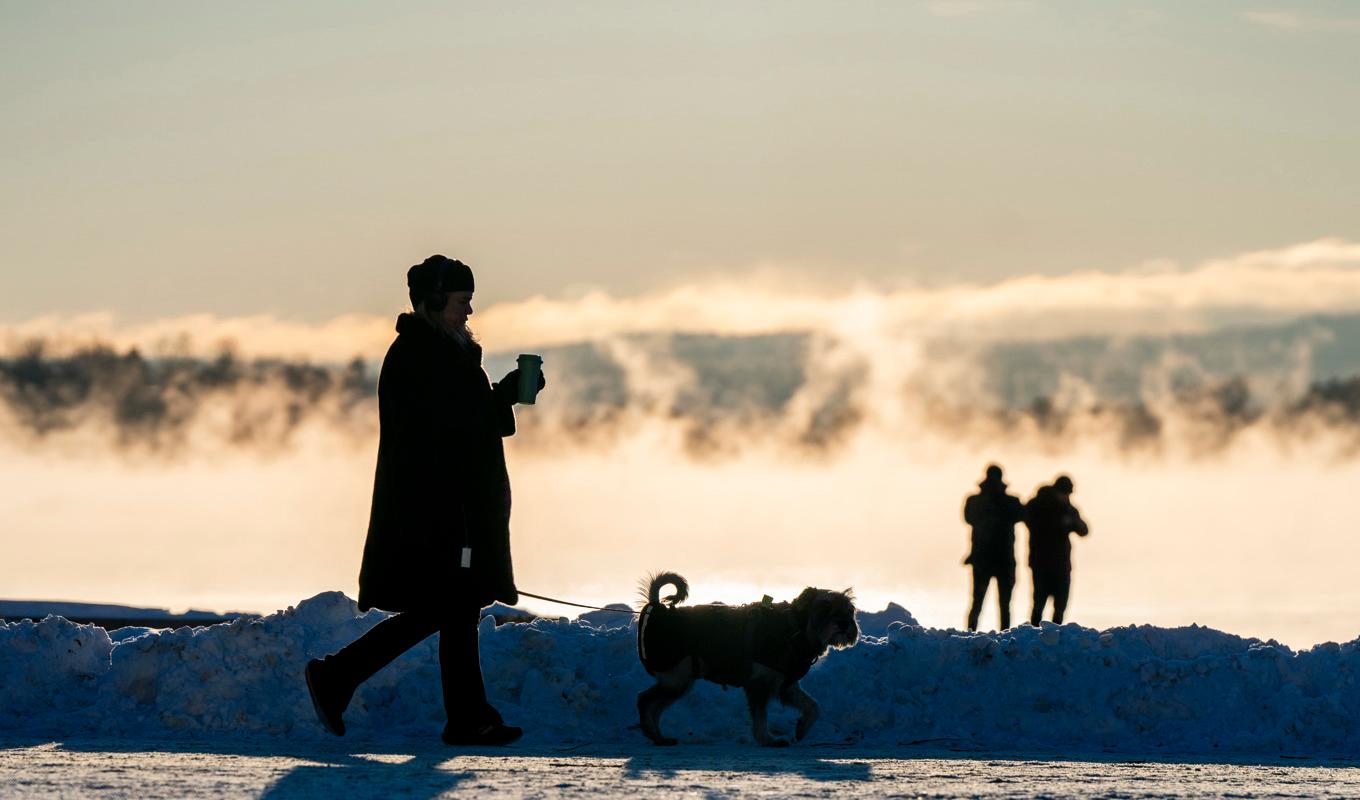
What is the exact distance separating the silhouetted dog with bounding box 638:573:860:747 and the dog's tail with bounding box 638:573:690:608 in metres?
0.02

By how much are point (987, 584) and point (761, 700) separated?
1114cm

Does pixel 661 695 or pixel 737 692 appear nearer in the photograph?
pixel 661 695

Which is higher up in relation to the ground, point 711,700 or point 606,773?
point 711,700

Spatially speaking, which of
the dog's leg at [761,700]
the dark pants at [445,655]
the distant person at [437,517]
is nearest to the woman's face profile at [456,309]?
the distant person at [437,517]

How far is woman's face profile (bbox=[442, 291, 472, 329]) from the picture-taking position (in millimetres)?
10758

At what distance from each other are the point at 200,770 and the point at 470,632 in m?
Answer: 1.88

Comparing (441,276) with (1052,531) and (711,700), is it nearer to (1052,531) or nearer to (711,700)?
(711,700)

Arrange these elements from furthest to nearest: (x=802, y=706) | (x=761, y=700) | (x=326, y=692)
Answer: (x=802, y=706) < (x=761, y=700) < (x=326, y=692)

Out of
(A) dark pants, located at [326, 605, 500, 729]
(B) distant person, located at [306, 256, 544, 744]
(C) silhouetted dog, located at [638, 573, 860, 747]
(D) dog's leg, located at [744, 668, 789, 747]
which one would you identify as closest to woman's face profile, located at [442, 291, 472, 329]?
(B) distant person, located at [306, 256, 544, 744]

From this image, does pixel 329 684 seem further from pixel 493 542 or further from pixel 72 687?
pixel 72 687

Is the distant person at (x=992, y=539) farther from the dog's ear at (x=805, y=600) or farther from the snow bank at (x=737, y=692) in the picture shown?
the dog's ear at (x=805, y=600)

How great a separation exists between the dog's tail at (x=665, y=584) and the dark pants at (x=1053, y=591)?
10714mm

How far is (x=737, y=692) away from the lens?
12.4m

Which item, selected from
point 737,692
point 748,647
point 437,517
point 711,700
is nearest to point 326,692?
point 437,517
